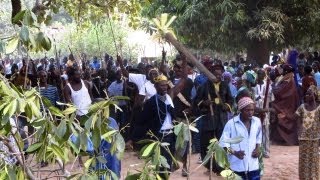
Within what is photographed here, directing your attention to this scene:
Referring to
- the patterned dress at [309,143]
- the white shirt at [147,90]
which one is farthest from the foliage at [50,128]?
the white shirt at [147,90]

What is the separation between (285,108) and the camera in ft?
33.7

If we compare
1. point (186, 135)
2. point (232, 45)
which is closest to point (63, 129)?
point (186, 135)

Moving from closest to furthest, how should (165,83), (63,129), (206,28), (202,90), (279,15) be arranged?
(63,129) < (165,83) < (202,90) < (279,15) < (206,28)

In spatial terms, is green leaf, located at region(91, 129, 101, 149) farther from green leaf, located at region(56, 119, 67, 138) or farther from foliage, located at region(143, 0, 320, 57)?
foliage, located at region(143, 0, 320, 57)

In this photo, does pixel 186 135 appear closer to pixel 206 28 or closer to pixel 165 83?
pixel 165 83

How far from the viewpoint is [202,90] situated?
755 centimetres

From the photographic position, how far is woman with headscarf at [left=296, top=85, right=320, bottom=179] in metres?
6.50

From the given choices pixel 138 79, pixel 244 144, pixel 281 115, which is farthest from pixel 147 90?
pixel 244 144

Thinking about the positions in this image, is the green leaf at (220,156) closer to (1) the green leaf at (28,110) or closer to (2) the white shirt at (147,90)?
(1) the green leaf at (28,110)

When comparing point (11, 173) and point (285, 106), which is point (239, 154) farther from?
point (285, 106)

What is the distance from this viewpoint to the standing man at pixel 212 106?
24.6ft

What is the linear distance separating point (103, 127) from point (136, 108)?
6.34 m

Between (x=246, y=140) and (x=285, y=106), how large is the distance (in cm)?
526

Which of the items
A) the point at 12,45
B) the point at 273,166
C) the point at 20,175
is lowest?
the point at 273,166
